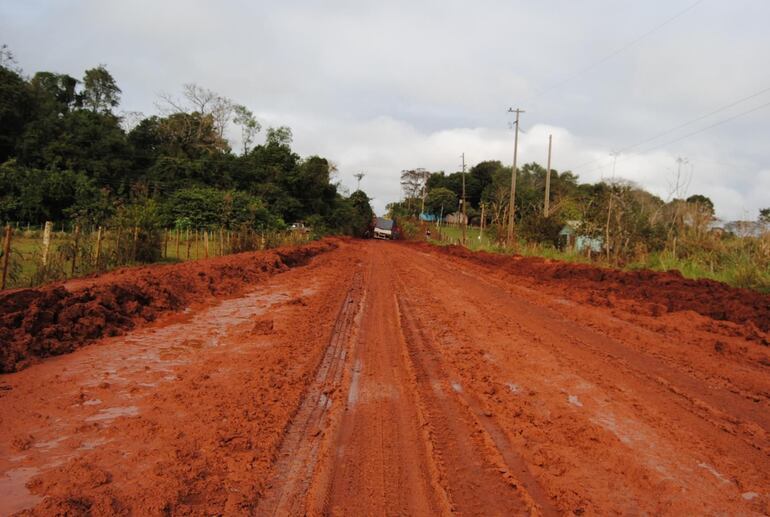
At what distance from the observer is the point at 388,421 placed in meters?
4.55

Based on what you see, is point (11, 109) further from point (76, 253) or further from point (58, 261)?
point (58, 261)

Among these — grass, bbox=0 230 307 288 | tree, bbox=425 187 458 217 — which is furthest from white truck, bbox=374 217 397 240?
grass, bbox=0 230 307 288

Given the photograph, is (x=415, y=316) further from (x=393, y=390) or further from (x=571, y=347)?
(x=393, y=390)

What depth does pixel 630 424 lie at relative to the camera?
4688 millimetres

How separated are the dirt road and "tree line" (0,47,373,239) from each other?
9.84 meters

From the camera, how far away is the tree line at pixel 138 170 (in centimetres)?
2720

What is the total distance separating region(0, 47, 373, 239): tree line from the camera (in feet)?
89.2

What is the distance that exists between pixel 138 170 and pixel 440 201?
51743mm

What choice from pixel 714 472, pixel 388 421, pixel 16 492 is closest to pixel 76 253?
pixel 16 492

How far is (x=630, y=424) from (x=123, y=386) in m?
5.16

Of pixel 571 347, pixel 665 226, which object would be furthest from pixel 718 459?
pixel 665 226

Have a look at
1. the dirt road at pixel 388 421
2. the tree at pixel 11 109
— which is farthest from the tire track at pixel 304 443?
the tree at pixel 11 109

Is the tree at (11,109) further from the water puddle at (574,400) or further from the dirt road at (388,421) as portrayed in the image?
the water puddle at (574,400)

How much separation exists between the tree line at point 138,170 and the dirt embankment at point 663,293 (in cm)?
1374
